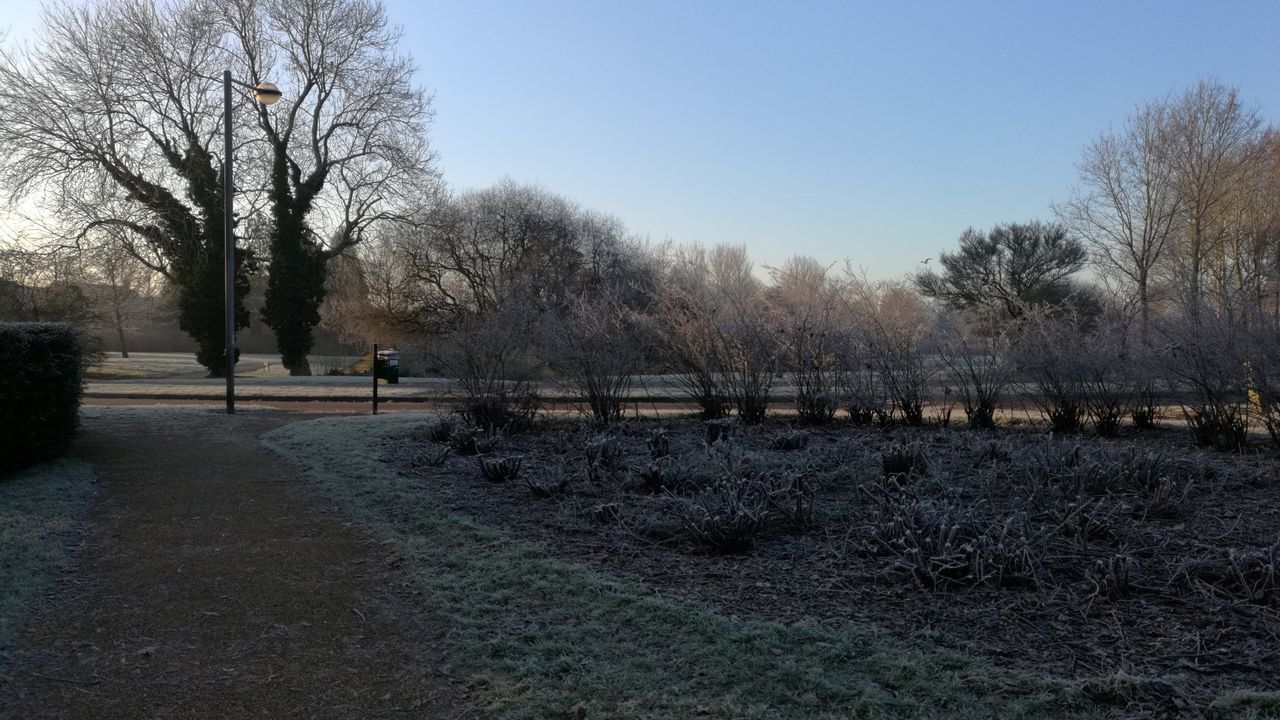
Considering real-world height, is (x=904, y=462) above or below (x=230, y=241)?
below

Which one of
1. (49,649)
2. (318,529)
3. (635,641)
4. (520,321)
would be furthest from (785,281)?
(49,649)

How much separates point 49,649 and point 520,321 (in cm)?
793

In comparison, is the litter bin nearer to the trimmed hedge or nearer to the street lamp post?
the street lamp post

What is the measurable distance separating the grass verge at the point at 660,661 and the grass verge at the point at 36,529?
7.33 feet

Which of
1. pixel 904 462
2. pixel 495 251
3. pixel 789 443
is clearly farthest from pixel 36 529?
pixel 495 251

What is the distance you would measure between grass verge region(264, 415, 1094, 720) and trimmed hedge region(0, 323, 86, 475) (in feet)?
17.4

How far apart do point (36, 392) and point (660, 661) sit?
307 inches

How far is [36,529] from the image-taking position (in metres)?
6.54

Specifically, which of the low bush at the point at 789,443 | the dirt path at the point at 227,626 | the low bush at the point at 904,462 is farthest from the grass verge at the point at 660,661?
the low bush at the point at 789,443

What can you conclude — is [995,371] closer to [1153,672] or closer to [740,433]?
[740,433]

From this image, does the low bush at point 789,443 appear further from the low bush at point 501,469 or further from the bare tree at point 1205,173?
the bare tree at point 1205,173

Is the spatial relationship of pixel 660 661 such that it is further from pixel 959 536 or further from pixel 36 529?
pixel 36 529

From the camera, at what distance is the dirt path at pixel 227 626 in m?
3.84

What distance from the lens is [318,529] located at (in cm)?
671
